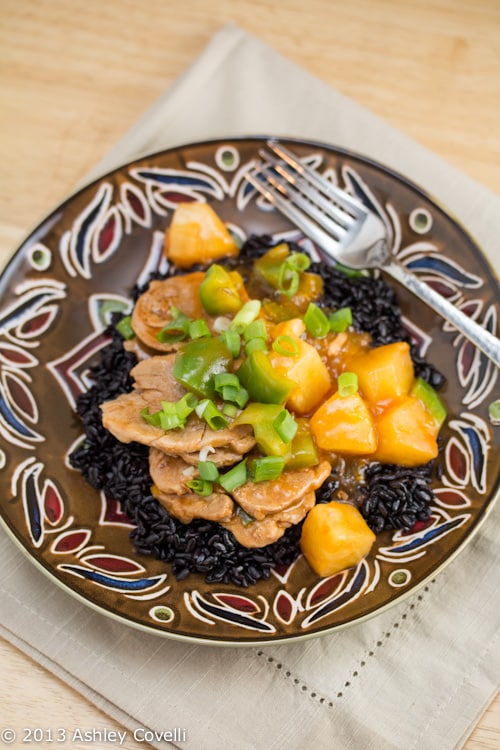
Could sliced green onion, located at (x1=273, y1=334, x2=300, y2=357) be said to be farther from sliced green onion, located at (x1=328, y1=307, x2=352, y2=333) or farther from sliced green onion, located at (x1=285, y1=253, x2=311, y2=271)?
sliced green onion, located at (x1=285, y1=253, x2=311, y2=271)

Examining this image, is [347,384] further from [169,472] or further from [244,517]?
[169,472]

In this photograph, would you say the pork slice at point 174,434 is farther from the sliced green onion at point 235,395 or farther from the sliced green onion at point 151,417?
the sliced green onion at point 235,395

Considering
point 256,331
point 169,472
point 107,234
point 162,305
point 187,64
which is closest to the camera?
point 169,472

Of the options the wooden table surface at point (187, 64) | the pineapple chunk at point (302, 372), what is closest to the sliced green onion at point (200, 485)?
the pineapple chunk at point (302, 372)

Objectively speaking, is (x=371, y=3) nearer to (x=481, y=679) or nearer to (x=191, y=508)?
(x=191, y=508)

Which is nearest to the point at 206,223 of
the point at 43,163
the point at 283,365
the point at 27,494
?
the point at 283,365

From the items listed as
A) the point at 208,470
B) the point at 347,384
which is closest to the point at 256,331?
the point at 347,384

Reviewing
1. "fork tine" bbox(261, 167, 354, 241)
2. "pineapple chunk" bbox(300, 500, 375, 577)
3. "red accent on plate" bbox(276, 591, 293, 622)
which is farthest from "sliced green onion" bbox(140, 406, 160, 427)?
"fork tine" bbox(261, 167, 354, 241)
